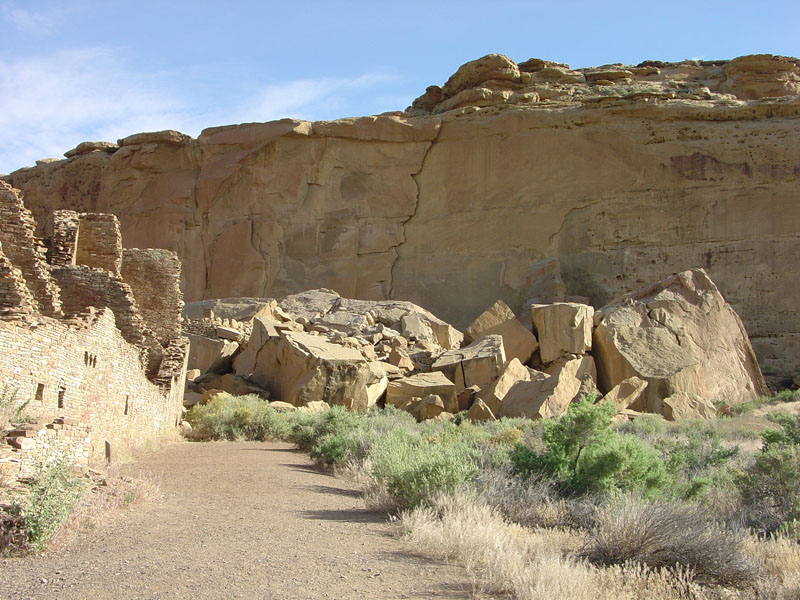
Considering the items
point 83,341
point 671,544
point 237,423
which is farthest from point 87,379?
point 671,544

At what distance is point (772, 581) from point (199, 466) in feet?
25.6

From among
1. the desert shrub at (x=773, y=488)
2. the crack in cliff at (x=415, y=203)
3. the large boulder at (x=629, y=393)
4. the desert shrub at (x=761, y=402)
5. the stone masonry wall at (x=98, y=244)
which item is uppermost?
the crack in cliff at (x=415, y=203)

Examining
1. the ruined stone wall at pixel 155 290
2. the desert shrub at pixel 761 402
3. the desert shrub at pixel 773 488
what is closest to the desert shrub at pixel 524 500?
the desert shrub at pixel 773 488

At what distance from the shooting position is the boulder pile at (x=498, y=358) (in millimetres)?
18234

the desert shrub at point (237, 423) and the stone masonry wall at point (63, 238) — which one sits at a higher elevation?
the stone masonry wall at point (63, 238)

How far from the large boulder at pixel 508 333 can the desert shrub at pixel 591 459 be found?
1197 centimetres

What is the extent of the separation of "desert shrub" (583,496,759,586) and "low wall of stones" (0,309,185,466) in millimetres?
5130

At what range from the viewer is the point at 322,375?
1862 cm

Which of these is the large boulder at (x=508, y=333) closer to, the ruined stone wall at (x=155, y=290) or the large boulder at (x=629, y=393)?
the large boulder at (x=629, y=393)

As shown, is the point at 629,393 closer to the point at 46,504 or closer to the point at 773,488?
the point at 773,488

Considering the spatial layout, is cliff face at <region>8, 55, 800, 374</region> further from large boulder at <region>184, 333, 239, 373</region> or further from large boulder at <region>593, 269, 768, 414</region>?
large boulder at <region>184, 333, 239, 373</region>

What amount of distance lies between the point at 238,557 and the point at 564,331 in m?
16.1

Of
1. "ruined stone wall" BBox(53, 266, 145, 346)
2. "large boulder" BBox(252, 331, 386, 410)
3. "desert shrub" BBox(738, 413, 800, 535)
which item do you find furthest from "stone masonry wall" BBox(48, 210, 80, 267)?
"desert shrub" BBox(738, 413, 800, 535)

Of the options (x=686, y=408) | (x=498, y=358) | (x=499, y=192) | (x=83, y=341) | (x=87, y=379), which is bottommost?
(x=686, y=408)
